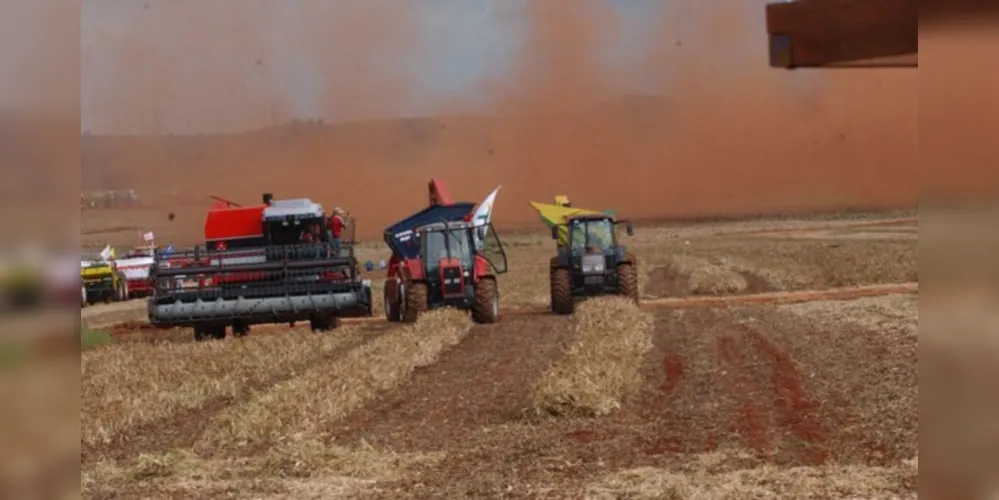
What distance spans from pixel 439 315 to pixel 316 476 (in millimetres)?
13419

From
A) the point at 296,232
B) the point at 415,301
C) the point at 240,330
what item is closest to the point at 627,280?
the point at 415,301

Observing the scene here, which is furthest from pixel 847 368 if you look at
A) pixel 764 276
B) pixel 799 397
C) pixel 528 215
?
pixel 528 215

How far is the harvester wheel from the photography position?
26094 millimetres

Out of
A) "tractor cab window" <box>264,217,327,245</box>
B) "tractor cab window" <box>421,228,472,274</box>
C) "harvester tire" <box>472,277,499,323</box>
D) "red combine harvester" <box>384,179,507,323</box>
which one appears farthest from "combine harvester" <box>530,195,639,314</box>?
"tractor cab window" <box>264,217,327,245</box>

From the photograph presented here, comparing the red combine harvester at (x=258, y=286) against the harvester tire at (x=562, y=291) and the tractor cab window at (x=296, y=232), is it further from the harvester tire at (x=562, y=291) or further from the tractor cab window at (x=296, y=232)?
the harvester tire at (x=562, y=291)

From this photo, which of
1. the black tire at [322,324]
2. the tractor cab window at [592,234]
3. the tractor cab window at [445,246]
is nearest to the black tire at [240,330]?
the black tire at [322,324]

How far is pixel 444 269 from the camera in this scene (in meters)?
23.9

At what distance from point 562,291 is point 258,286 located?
7.36m

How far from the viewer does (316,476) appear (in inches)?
357

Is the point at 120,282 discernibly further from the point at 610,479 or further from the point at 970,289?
the point at 970,289

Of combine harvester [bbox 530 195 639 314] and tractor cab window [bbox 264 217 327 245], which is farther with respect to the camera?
combine harvester [bbox 530 195 639 314]

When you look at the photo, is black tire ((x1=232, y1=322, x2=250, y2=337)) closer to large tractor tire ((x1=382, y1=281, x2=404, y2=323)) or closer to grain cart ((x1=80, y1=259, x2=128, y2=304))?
large tractor tire ((x1=382, y1=281, x2=404, y2=323))

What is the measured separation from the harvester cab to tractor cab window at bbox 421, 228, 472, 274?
2.73m

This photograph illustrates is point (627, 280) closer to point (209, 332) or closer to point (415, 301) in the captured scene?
point (415, 301)
